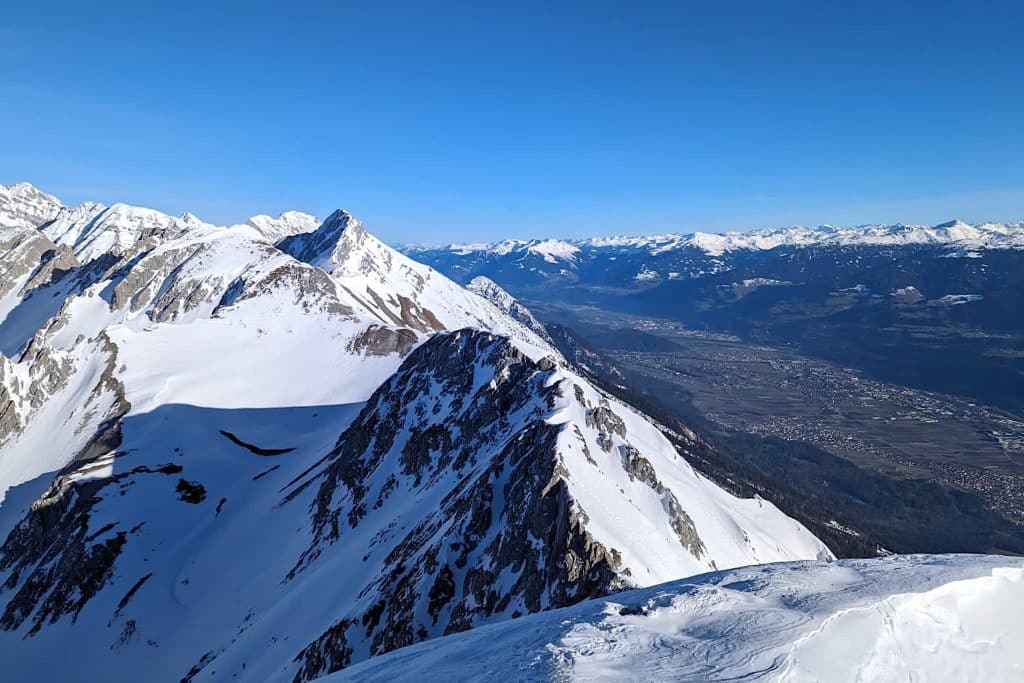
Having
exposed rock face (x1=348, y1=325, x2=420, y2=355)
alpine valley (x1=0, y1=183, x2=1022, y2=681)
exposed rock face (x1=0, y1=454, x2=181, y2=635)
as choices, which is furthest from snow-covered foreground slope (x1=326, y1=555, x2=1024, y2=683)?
exposed rock face (x1=348, y1=325, x2=420, y2=355)

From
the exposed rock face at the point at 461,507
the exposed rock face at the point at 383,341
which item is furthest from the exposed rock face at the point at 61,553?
the exposed rock face at the point at 383,341

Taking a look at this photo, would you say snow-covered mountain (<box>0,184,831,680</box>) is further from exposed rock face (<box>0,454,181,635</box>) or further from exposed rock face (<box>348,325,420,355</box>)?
exposed rock face (<box>348,325,420,355</box>)

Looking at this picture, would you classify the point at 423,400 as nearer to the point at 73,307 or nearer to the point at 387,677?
the point at 387,677

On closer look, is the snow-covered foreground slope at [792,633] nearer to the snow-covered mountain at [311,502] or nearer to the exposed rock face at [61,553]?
the snow-covered mountain at [311,502]

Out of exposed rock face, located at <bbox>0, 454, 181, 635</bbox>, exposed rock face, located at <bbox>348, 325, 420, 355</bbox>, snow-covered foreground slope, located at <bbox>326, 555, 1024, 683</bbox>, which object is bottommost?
exposed rock face, located at <bbox>0, 454, 181, 635</bbox>

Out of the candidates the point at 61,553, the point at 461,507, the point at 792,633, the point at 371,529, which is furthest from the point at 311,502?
the point at 792,633

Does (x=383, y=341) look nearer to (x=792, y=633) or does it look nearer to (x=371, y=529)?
(x=371, y=529)

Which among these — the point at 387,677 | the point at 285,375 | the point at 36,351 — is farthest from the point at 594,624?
the point at 36,351
